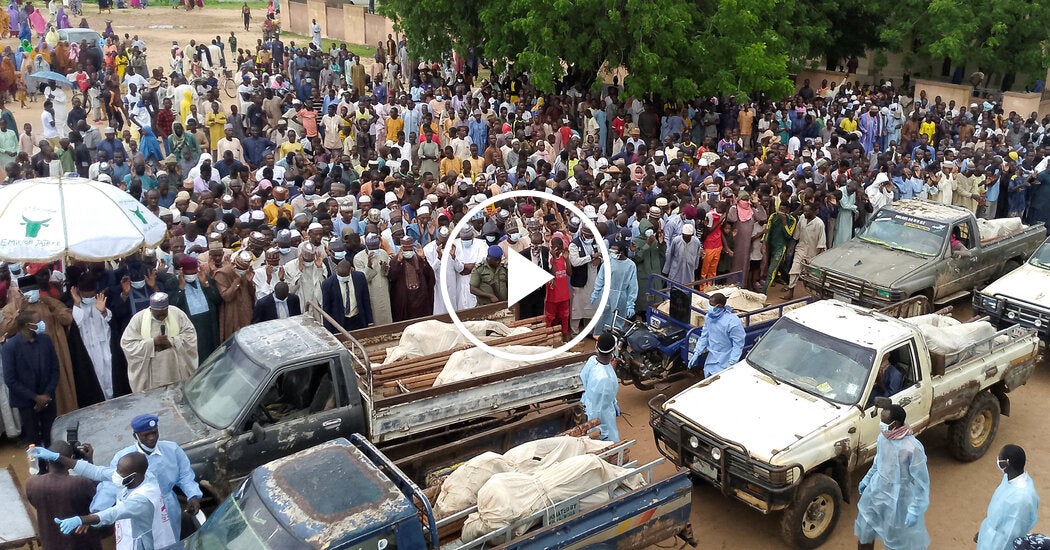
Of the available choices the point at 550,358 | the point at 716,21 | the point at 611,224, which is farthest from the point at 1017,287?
the point at 716,21

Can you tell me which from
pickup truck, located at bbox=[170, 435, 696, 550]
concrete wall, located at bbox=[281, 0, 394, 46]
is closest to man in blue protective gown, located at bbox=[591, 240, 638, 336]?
pickup truck, located at bbox=[170, 435, 696, 550]

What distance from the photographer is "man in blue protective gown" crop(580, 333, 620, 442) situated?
8047 millimetres

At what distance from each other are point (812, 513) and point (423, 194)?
856 centimetres

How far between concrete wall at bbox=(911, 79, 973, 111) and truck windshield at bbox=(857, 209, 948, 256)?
1606 cm

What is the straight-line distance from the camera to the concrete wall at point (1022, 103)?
88.9 feet

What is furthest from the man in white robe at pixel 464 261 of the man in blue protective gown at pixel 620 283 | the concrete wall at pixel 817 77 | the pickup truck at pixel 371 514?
the concrete wall at pixel 817 77

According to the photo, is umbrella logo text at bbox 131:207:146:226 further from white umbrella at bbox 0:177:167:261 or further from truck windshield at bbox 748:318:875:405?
truck windshield at bbox 748:318:875:405

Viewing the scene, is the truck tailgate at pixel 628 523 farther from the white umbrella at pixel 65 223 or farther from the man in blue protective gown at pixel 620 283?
the white umbrella at pixel 65 223

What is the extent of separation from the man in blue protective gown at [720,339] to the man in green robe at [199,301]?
547 cm

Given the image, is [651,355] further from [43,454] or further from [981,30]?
[981,30]

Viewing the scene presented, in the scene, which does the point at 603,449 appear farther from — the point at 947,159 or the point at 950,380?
the point at 947,159

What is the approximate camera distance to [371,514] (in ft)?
19.2

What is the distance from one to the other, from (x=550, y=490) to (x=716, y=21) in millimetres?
15961

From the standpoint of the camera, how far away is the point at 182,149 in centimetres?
1573
